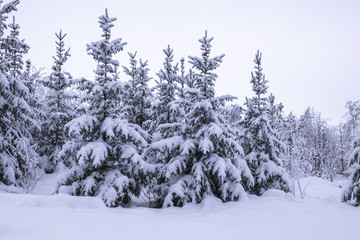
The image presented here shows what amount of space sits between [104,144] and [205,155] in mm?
4313

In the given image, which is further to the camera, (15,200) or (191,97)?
(191,97)

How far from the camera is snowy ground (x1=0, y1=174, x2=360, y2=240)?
553cm

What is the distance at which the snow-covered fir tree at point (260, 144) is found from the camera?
1303 cm

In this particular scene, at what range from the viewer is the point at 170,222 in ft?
24.0

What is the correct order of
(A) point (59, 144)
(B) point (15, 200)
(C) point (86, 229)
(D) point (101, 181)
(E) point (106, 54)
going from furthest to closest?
(A) point (59, 144) < (E) point (106, 54) < (D) point (101, 181) < (B) point (15, 200) < (C) point (86, 229)

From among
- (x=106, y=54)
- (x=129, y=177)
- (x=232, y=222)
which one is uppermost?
(x=106, y=54)

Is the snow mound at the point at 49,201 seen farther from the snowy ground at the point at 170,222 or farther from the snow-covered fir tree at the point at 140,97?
the snow-covered fir tree at the point at 140,97

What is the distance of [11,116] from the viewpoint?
49.9ft

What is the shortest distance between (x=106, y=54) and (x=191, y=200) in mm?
7462

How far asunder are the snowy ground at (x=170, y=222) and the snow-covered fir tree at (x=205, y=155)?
0.78 meters

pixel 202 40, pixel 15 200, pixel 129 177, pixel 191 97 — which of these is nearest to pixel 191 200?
pixel 129 177

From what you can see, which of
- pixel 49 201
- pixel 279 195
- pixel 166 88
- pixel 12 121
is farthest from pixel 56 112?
pixel 279 195

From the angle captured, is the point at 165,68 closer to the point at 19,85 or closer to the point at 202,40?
the point at 202,40

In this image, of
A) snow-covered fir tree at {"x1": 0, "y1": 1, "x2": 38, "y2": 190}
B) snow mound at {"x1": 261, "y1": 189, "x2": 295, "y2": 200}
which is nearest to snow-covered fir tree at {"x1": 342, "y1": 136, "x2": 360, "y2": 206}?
snow mound at {"x1": 261, "y1": 189, "x2": 295, "y2": 200}
